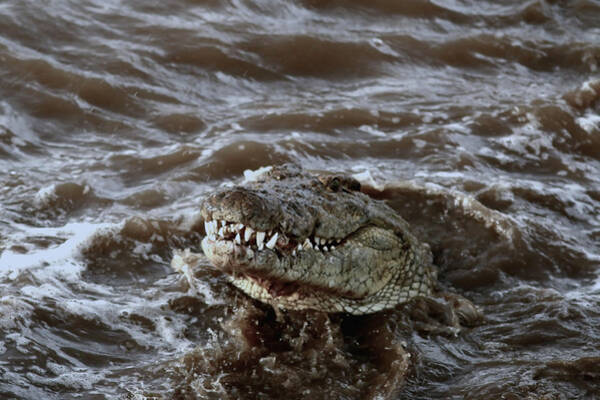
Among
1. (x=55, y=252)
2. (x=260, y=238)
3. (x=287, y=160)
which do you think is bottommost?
(x=55, y=252)

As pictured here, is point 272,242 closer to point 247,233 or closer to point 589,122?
point 247,233

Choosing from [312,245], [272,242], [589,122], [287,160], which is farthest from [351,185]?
[589,122]

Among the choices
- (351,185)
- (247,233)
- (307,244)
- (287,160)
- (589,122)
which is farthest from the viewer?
(589,122)

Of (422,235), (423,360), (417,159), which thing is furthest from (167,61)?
(423,360)

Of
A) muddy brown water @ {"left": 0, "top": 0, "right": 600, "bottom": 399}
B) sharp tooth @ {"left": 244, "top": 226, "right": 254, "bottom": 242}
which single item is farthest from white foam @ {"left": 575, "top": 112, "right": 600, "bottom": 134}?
sharp tooth @ {"left": 244, "top": 226, "right": 254, "bottom": 242}

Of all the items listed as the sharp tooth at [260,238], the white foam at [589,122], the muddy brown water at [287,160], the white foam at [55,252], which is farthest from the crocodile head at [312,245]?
the white foam at [589,122]

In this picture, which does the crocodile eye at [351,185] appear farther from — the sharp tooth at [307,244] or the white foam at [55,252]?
the white foam at [55,252]
